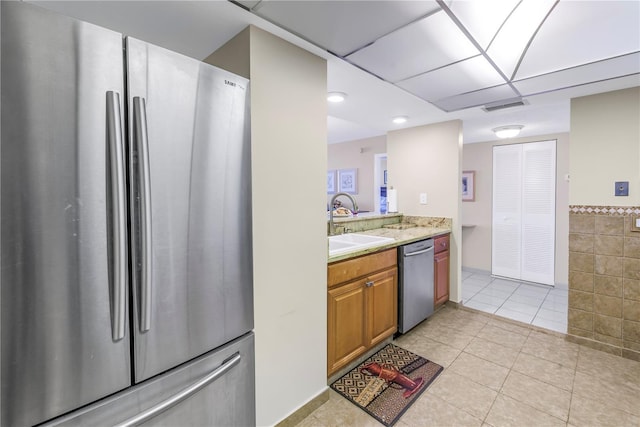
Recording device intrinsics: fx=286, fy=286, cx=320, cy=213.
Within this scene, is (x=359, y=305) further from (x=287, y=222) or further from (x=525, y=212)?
(x=525, y=212)

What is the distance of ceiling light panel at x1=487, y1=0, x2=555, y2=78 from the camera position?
50.1 inches

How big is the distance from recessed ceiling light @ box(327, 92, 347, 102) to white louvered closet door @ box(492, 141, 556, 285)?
125 inches

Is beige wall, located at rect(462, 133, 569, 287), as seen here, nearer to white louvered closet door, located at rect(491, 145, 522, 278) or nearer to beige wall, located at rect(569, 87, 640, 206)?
white louvered closet door, located at rect(491, 145, 522, 278)

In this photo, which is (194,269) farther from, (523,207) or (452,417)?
(523,207)

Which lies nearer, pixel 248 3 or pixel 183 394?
pixel 183 394

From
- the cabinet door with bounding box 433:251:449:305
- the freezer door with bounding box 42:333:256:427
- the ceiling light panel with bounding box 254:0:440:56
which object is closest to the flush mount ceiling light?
the cabinet door with bounding box 433:251:449:305

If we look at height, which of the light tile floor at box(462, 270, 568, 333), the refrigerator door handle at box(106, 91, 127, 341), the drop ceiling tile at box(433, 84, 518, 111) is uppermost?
the drop ceiling tile at box(433, 84, 518, 111)

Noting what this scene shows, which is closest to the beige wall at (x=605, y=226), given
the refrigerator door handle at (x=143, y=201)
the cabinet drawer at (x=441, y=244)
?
the cabinet drawer at (x=441, y=244)

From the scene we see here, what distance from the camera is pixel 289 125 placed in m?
1.56

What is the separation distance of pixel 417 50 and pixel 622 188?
2.14 metres

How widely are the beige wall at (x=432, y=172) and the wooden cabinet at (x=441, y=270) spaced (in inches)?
4.6

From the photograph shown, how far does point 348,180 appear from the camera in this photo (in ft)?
18.5

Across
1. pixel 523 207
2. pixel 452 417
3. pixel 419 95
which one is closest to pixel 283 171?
pixel 419 95

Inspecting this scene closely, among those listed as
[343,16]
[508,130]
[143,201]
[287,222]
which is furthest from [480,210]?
[143,201]
